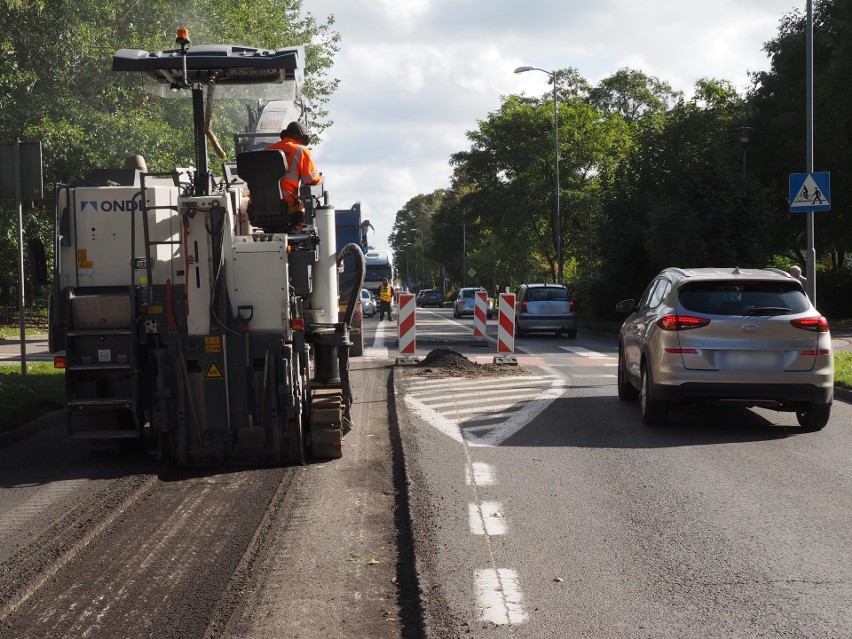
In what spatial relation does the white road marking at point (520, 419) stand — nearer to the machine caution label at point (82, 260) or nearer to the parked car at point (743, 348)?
the parked car at point (743, 348)

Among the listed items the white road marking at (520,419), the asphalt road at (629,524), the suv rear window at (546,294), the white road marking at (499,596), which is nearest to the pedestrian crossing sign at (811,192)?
the white road marking at (520,419)

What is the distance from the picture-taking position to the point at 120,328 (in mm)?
9023

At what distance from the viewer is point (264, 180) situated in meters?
8.92

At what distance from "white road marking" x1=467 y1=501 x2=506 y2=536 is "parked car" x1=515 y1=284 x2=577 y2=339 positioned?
73.9 ft

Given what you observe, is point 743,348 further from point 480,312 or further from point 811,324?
point 480,312

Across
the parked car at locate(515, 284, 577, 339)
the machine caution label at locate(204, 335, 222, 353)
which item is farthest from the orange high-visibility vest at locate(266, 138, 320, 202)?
the parked car at locate(515, 284, 577, 339)

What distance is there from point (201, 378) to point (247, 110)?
3407 millimetres

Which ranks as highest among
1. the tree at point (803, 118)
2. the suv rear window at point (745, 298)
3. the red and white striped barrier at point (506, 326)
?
the tree at point (803, 118)

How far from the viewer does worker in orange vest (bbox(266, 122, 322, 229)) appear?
9.44 m

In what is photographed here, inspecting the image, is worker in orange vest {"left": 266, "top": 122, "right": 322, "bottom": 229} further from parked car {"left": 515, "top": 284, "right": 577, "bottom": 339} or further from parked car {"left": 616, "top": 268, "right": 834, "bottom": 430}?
parked car {"left": 515, "top": 284, "right": 577, "bottom": 339}

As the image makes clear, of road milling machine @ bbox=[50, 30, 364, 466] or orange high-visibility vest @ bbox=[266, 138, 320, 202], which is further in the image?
orange high-visibility vest @ bbox=[266, 138, 320, 202]

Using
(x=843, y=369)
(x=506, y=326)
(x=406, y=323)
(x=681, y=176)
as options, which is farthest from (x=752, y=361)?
(x=681, y=176)

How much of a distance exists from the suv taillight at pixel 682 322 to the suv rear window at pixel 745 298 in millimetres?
130

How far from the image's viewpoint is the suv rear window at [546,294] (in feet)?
99.6
